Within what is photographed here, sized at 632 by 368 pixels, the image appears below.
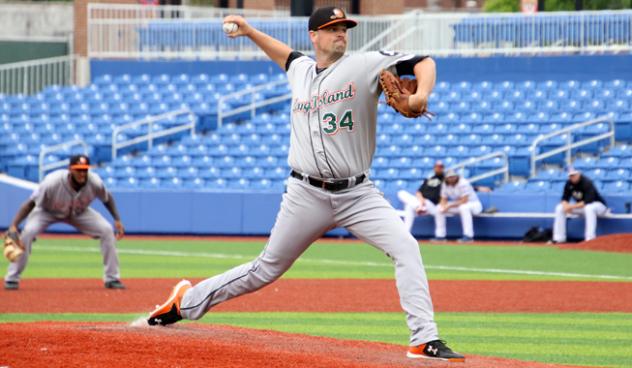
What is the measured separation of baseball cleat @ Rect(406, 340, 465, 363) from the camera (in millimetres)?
7180

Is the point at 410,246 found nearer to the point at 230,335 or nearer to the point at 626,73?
the point at 230,335

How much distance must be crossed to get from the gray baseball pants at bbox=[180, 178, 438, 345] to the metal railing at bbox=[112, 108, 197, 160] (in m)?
19.2

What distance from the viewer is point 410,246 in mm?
7363

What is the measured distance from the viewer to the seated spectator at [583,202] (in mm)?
20750

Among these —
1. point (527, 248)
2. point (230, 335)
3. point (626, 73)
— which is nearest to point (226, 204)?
point (527, 248)

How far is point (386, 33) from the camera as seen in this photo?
2933 cm

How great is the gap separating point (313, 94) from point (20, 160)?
1982 cm

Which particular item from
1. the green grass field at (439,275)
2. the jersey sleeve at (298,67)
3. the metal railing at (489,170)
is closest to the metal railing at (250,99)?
the metal railing at (489,170)

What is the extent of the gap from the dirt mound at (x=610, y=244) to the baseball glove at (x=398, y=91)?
13.4 meters

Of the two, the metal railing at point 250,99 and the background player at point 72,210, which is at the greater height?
the metal railing at point 250,99

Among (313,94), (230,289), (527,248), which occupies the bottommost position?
(527,248)

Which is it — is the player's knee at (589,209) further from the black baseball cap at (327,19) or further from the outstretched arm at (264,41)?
the black baseball cap at (327,19)

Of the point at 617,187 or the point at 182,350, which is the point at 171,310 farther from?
the point at 617,187

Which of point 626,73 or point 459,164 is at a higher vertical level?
point 626,73
